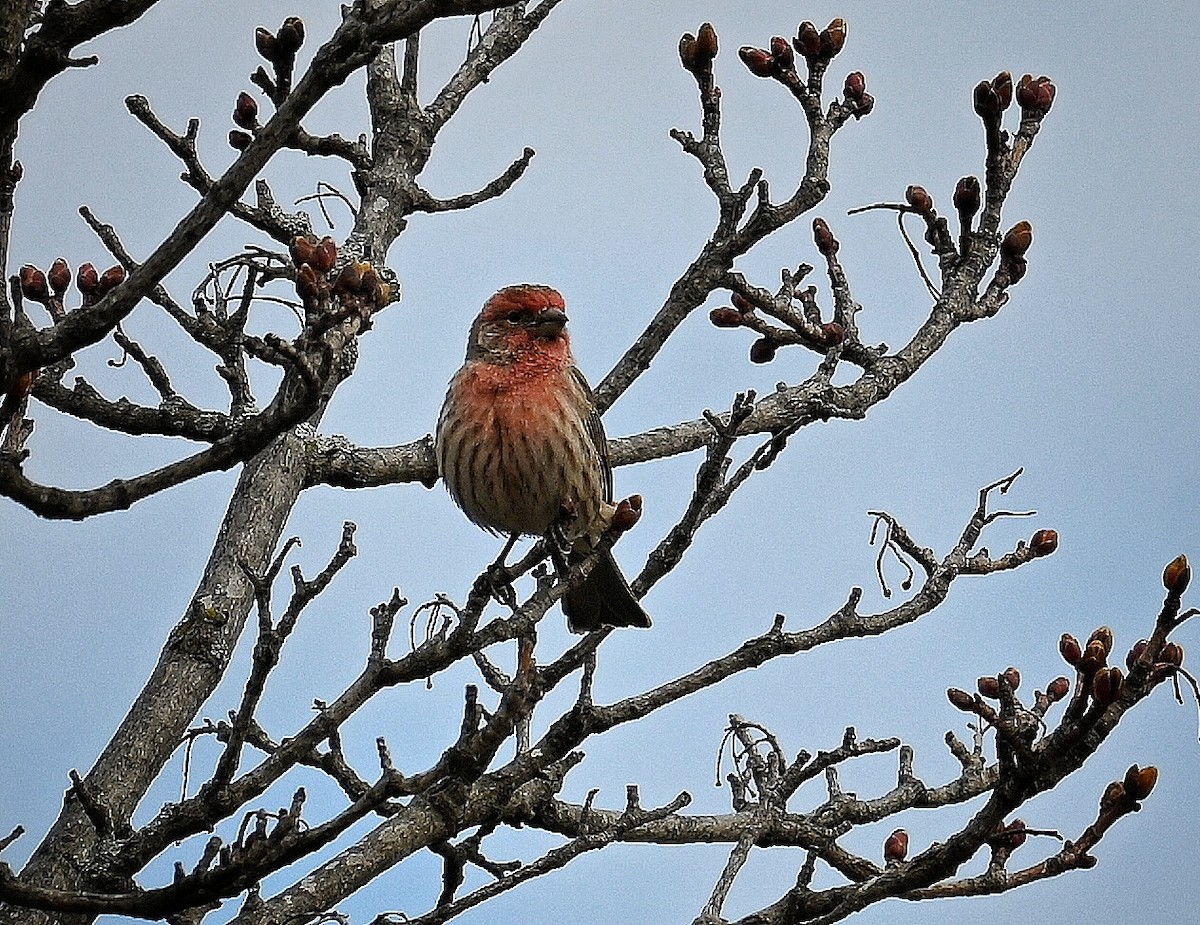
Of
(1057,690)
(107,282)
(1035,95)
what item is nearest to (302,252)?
(107,282)

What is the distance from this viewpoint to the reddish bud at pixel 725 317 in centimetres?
658

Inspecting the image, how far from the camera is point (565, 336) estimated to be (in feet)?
23.6

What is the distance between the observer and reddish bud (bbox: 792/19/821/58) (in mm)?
6578

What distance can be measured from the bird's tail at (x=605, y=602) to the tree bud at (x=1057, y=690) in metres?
1.63

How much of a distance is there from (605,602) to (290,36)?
2.61m

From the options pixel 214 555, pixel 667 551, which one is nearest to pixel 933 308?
pixel 667 551

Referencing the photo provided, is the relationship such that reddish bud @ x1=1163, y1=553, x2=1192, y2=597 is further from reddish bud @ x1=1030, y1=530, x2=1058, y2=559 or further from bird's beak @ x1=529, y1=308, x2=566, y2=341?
bird's beak @ x1=529, y1=308, x2=566, y2=341

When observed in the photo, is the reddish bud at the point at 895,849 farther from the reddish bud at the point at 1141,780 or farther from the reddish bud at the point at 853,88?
the reddish bud at the point at 853,88

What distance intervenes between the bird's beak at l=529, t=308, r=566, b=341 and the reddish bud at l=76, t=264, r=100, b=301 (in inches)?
98.1

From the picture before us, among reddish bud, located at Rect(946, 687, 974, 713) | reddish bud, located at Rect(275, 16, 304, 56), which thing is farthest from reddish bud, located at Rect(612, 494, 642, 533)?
reddish bud, located at Rect(275, 16, 304, 56)

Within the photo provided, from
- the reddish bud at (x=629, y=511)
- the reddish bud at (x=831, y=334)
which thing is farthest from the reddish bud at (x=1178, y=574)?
the reddish bud at (x=831, y=334)

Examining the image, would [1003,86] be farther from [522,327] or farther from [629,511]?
[629,511]

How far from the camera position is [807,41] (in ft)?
21.7

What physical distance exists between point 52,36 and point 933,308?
4.41m
